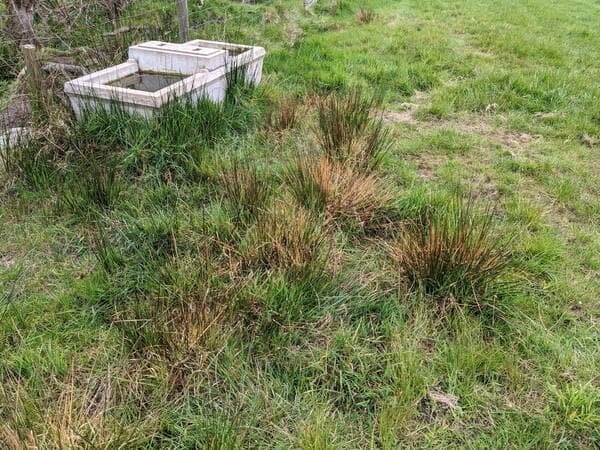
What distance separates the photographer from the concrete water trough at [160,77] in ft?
11.7

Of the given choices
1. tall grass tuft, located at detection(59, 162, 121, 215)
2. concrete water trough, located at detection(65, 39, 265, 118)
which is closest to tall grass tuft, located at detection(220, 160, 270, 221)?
tall grass tuft, located at detection(59, 162, 121, 215)

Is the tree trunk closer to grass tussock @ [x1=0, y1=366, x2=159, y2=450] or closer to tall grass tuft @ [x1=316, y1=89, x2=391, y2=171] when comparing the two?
tall grass tuft @ [x1=316, y1=89, x2=391, y2=171]

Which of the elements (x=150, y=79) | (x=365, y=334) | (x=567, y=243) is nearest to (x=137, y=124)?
(x=150, y=79)

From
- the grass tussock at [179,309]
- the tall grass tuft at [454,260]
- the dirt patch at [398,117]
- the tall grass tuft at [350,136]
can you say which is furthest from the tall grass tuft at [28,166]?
the dirt patch at [398,117]

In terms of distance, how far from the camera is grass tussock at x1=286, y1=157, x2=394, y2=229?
2918 millimetres

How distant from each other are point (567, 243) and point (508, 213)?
39cm

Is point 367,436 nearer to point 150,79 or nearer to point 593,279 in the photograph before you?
point 593,279

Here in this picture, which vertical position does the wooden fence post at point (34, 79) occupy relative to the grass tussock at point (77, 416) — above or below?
above

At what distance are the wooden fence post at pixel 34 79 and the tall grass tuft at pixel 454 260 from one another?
9.54ft

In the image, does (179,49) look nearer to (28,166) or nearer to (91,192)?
(28,166)

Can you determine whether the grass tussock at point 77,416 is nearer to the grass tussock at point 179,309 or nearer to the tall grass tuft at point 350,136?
the grass tussock at point 179,309

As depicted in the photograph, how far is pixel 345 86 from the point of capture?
16.7 feet

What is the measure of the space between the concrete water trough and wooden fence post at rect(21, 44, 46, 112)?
25cm

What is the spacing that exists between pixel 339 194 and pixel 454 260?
0.81m
